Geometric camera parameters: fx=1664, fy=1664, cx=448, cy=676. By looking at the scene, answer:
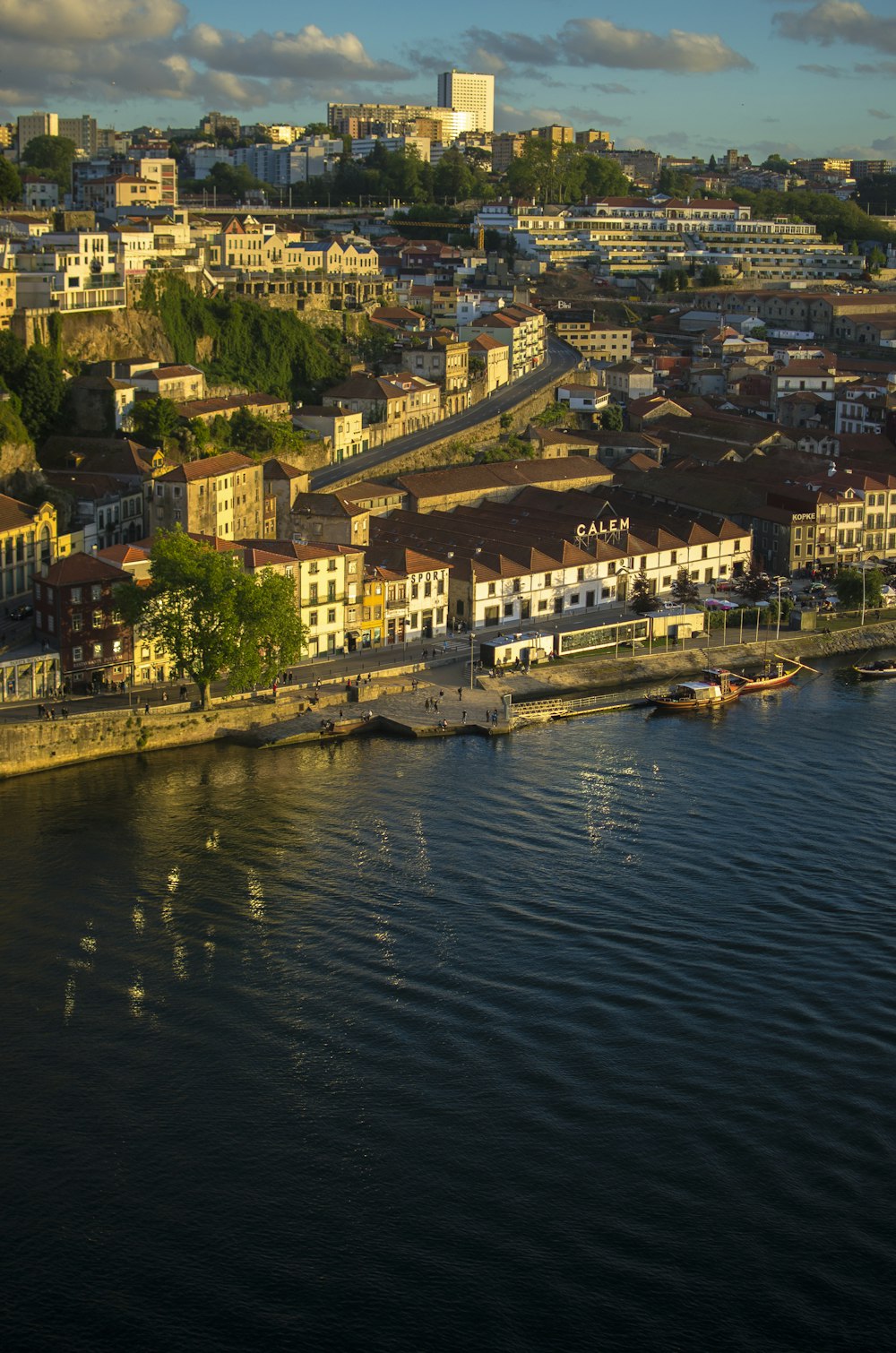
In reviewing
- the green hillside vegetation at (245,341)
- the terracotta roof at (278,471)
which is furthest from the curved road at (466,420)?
the terracotta roof at (278,471)

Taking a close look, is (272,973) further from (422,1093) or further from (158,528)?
(158,528)

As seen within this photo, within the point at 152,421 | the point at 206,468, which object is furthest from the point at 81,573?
the point at 152,421

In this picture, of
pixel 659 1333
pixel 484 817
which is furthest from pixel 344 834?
pixel 659 1333

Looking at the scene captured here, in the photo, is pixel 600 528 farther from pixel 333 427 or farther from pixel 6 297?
pixel 6 297

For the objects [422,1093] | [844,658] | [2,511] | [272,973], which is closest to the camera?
[422,1093]

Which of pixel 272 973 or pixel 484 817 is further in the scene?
pixel 484 817

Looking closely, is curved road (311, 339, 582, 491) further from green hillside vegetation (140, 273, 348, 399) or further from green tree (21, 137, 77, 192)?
green tree (21, 137, 77, 192)
